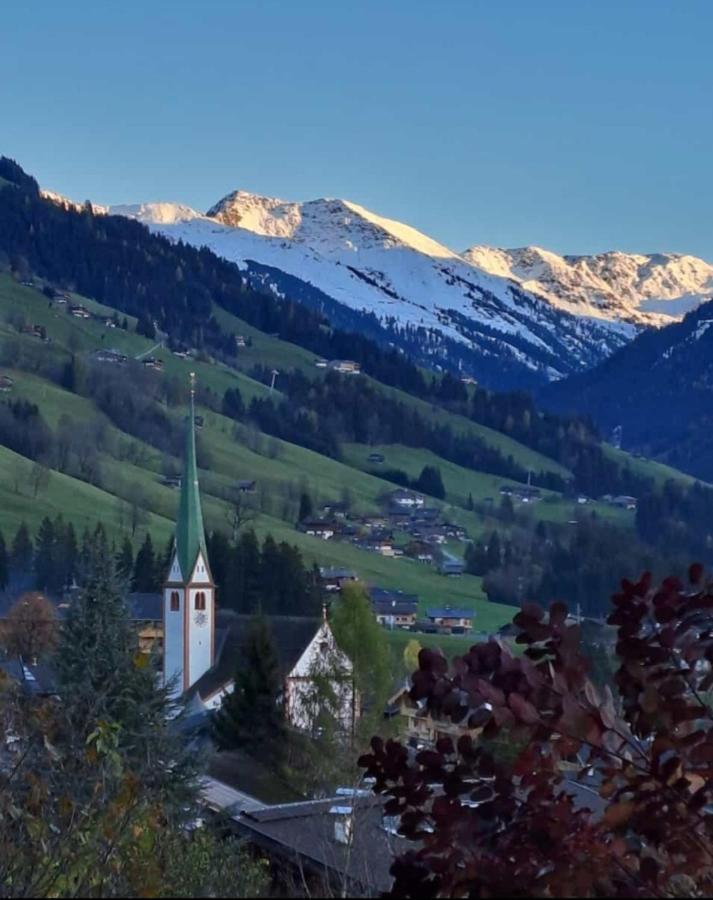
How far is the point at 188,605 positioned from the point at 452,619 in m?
39.3

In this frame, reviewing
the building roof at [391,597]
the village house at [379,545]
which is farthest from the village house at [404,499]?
the building roof at [391,597]

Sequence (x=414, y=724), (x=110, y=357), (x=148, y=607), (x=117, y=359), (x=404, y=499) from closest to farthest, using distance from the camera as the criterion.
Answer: (x=414, y=724) → (x=148, y=607) → (x=404, y=499) → (x=117, y=359) → (x=110, y=357)

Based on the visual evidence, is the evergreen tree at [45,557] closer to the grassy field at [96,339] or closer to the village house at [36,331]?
the grassy field at [96,339]

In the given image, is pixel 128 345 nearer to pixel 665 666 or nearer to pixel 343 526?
pixel 343 526

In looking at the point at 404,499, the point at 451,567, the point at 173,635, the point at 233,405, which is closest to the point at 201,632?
the point at 173,635

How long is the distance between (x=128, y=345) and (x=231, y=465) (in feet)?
151

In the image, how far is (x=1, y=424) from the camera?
427 ft

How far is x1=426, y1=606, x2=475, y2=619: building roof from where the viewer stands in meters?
97.4

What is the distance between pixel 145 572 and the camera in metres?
88.2

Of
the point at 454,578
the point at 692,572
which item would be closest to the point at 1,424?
the point at 454,578

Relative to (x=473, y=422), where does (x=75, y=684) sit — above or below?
below

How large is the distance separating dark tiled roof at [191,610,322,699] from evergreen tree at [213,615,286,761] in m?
8.68

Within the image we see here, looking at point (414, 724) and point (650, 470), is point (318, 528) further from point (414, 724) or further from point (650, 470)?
point (650, 470)

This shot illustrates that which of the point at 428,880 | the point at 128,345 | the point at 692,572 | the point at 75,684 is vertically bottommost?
the point at 75,684
